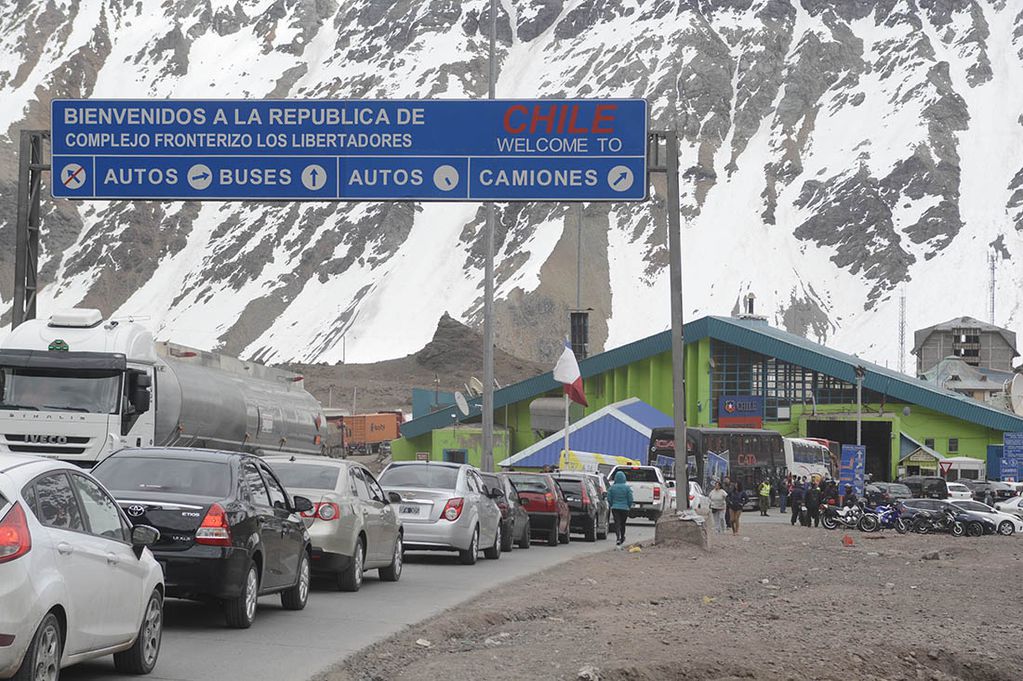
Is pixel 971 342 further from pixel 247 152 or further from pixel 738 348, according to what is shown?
pixel 247 152

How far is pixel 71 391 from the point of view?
2453cm

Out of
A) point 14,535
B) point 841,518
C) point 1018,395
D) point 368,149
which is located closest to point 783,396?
point 1018,395

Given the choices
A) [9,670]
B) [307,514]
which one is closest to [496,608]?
[307,514]

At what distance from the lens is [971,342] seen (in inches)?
6230

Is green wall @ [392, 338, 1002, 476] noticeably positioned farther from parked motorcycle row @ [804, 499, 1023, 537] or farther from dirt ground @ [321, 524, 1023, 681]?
dirt ground @ [321, 524, 1023, 681]

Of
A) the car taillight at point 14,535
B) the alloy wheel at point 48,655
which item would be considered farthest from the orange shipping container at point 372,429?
the car taillight at point 14,535

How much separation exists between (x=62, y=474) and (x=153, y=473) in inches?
163

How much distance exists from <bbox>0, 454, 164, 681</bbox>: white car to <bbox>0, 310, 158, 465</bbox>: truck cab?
45.2ft

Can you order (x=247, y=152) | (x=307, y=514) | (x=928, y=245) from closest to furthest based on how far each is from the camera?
(x=307, y=514), (x=247, y=152), (x=928, y=245)

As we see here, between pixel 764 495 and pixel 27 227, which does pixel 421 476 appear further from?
pixel 764 495

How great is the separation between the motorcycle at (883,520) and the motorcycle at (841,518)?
1.53ft

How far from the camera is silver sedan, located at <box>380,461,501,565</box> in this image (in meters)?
23.1

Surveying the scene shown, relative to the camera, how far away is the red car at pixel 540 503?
32.1 metres

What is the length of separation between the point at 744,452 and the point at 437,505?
45.3 m
